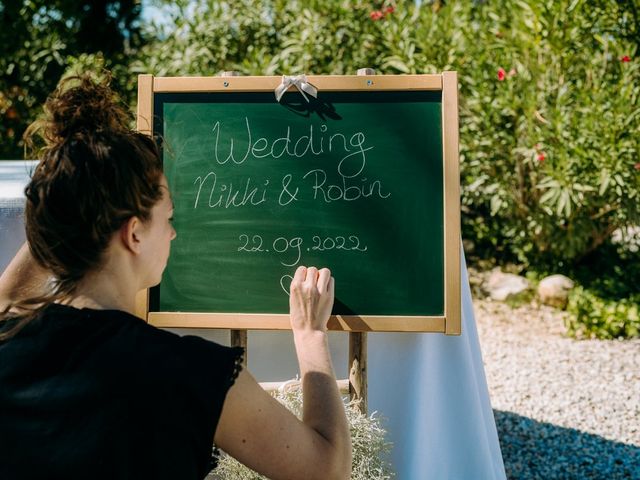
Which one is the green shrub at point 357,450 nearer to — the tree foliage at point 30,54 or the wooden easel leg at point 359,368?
the wooden easel leg at point 359,368

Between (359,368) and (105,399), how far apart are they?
39.6 inches

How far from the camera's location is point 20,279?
161 centimetres

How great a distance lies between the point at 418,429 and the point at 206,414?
1066mm

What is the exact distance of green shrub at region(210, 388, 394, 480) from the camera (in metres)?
1.75

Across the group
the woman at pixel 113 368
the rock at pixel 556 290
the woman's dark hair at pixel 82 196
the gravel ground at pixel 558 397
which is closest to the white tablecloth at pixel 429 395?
the woman at pixel 113 368

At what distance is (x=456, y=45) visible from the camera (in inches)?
200

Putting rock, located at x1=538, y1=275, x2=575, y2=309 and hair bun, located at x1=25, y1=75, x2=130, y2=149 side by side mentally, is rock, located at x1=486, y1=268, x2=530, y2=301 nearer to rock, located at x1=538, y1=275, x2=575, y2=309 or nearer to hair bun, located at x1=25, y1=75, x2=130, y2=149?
rock, located at x1=538, y1=275, x2=575, y2=309

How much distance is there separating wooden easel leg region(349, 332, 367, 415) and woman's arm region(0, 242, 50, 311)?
86cm

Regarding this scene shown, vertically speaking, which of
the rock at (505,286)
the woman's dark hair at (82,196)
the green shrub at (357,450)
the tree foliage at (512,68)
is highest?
the tree foliage at (512,68)

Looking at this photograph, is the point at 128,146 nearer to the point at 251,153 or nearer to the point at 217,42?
the point at 251,153

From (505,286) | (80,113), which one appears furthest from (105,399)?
(505,286)

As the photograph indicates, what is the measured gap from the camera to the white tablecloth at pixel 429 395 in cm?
199

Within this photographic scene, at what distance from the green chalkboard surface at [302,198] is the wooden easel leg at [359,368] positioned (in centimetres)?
9

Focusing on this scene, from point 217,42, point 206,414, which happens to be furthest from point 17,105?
point 206,414
